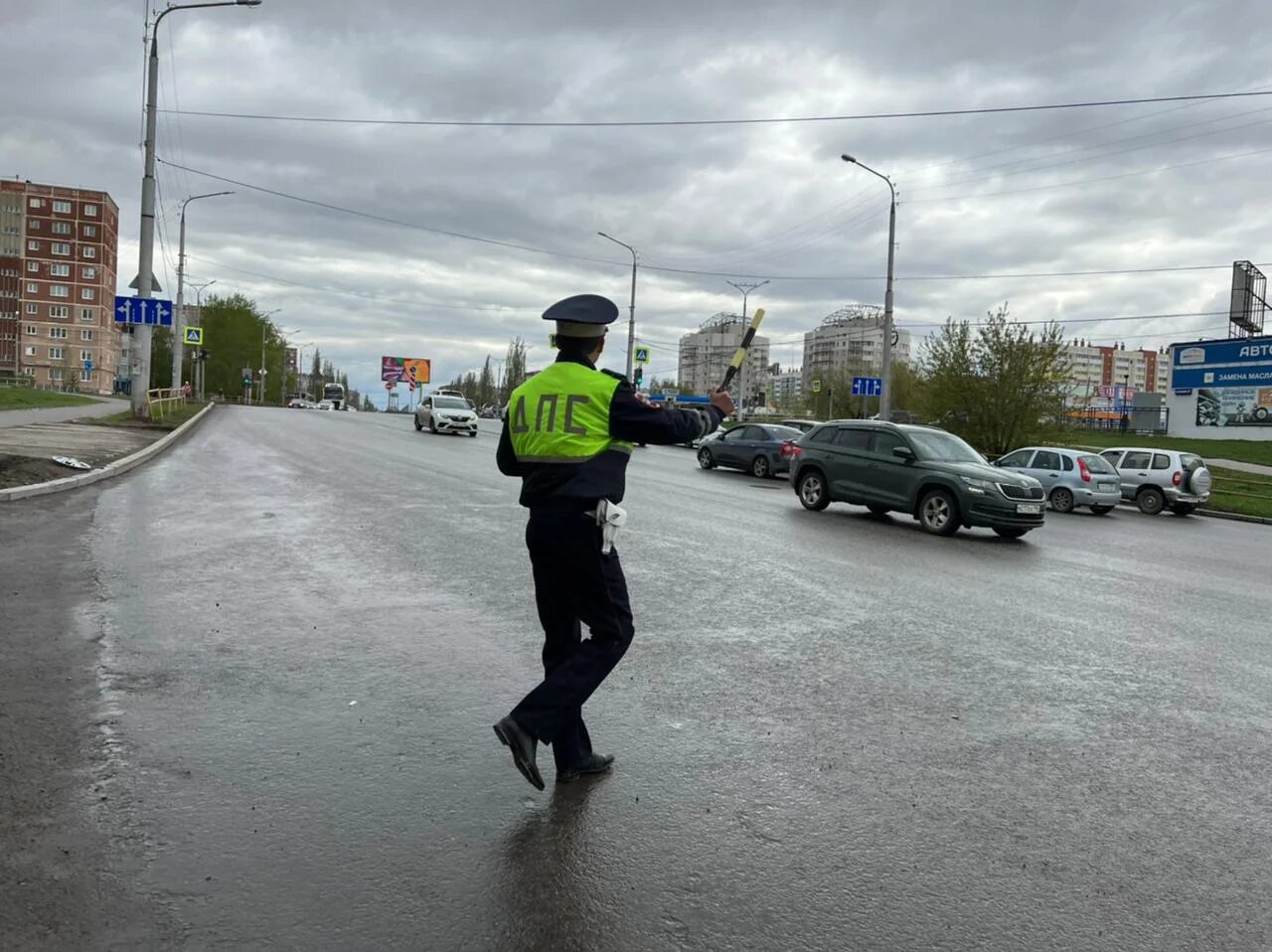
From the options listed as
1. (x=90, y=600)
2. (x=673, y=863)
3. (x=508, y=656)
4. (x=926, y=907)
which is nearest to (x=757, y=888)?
(x=673, y=863)

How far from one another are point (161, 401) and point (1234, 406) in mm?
51208

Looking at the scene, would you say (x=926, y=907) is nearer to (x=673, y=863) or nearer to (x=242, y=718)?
(x=673, y=863)

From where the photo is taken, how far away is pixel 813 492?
17.1 metres

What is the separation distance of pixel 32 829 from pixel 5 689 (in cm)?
188

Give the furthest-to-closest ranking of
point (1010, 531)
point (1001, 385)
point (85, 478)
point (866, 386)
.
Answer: point (866, 386)
point (1001, 385)
point (85, 478)
point (1010, 531)

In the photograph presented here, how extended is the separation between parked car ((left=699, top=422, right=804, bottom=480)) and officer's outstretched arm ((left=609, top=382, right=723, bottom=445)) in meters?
22.7

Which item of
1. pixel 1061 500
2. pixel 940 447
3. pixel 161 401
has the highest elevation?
pixel 161 401

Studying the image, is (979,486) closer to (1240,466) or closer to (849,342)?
(1240,466)

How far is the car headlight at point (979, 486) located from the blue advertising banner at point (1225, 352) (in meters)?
44.7

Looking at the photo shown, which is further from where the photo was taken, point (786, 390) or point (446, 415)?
point (786, 390)

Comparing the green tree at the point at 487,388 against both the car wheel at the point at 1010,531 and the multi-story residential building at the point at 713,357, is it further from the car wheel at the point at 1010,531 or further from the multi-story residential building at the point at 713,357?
the car wheel at the point at 1010,531

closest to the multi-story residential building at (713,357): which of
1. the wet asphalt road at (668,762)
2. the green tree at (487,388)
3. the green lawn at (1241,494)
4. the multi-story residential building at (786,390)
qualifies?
the multi-story residential building at (786,390)

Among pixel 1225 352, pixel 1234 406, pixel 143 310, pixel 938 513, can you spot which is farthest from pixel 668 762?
pixel 1225 352

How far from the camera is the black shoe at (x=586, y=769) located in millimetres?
4227
